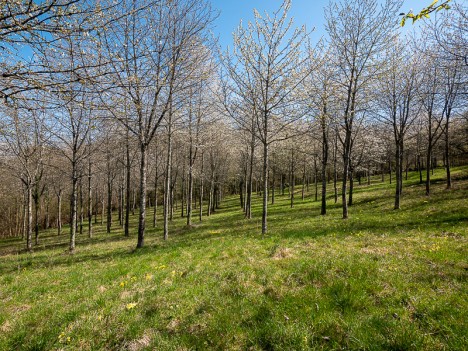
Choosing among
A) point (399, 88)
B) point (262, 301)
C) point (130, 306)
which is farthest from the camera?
point (399, 88)

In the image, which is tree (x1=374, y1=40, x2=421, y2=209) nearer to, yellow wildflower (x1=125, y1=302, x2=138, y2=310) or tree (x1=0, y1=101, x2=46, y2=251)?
yellow wildflower (x1=125, y1=302, x2=138, y2=310)

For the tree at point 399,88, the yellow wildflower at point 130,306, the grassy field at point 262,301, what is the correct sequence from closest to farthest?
the grassy field at point 262,301 → the yellow wildflower at point 130,306 → the tree at point 399,88

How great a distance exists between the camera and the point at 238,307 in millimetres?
4379

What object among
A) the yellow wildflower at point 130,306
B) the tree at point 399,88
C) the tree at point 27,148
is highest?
the tree at point 399,88

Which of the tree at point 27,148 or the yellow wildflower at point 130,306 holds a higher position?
the tree at point 27,148

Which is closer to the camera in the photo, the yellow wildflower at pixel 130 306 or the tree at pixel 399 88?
the yellow wildflower at pixel 130 306

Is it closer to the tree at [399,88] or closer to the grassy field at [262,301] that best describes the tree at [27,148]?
the grassy field at [262,301]

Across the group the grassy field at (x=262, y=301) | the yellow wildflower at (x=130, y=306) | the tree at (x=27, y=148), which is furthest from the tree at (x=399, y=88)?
the tree at (x=27, y=148)

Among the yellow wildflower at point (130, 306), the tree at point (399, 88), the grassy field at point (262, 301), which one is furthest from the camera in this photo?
the tree at point (399, 88)

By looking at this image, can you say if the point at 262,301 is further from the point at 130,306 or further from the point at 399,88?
the point at 399,88

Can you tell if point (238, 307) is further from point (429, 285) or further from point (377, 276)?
point (429, 285)

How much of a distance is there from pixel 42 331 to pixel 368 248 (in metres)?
7.87

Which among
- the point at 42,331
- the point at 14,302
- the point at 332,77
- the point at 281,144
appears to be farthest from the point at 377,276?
the point at 281,144

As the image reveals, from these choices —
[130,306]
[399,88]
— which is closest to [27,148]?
[130,306]
